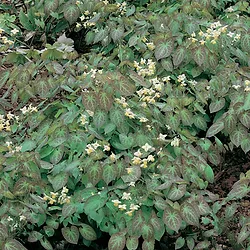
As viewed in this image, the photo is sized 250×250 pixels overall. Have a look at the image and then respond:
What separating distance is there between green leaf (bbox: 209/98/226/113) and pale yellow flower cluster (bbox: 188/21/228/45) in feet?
1.05

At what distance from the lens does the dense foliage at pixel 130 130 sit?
2.79 meters

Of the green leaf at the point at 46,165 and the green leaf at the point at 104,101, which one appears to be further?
the green leaf at the point at 104,101

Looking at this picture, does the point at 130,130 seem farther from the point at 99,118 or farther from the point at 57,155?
the point at 57,155

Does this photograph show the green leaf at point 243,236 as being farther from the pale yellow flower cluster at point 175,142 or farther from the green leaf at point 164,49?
the green leaf at point 164,49

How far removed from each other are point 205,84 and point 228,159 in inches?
17.8

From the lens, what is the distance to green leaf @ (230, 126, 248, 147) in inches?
129

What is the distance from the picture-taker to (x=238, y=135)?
10.8 ft

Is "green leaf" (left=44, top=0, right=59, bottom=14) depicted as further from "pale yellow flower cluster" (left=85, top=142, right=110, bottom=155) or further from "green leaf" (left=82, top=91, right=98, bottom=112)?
"pale yellow flower cluster" (left=85, top=142, right=110, bottom=155)

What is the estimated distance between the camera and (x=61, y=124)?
3027mm

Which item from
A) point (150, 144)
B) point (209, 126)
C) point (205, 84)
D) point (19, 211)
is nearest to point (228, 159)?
point (209, 126)

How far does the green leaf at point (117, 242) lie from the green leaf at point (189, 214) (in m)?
0.25

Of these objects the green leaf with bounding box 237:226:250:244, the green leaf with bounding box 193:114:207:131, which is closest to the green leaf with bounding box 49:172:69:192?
the green leaf with bounding box 237:226:250:244

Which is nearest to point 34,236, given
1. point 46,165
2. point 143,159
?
point 46,165

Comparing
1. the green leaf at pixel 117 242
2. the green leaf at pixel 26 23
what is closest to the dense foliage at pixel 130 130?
the green leaf at pixel 117 242
